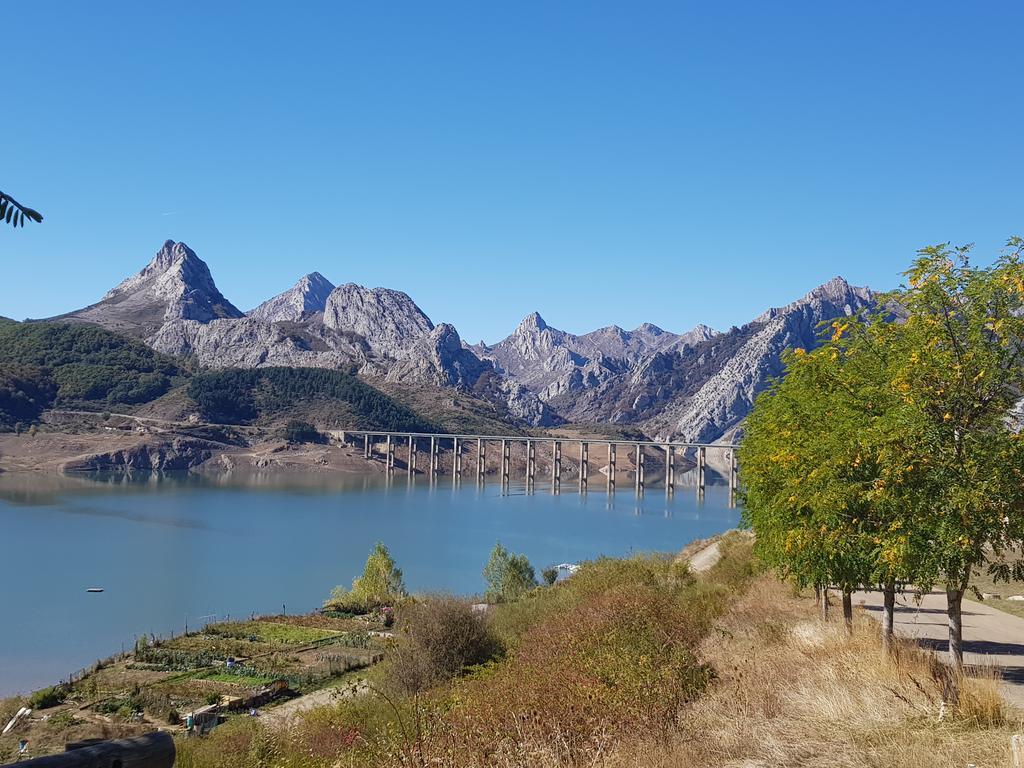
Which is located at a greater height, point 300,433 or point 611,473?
point 300,433

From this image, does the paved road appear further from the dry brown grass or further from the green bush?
the green bush

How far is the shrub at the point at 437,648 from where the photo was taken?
76.6ft

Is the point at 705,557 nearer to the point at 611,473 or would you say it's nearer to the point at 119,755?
the point at 119,755

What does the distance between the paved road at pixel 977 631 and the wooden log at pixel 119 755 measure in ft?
40.8

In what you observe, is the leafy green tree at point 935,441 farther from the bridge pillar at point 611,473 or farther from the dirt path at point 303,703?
the bridge pillar at point 611,473

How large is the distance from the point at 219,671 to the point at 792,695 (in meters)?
30.8

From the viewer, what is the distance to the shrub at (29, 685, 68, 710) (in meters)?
30.1

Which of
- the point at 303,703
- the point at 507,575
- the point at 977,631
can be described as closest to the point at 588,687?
the point at 977,631

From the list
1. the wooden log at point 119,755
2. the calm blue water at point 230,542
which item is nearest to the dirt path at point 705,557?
the calm blue water at point 230,542

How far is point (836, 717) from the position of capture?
9.85m

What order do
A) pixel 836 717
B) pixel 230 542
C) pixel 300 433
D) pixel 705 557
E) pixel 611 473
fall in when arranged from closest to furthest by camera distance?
pixel 836 717
pixel 705 557
pixel 230 542
pixel 611 473
pixel 300 433

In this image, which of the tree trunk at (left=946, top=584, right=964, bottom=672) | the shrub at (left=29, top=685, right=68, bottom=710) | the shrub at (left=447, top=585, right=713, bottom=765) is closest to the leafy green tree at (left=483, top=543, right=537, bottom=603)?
the shrub at (left=29, top=685, right=68, bottom=710)

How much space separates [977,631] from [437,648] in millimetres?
14225

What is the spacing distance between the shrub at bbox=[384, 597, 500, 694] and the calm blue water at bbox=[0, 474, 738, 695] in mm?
21439
